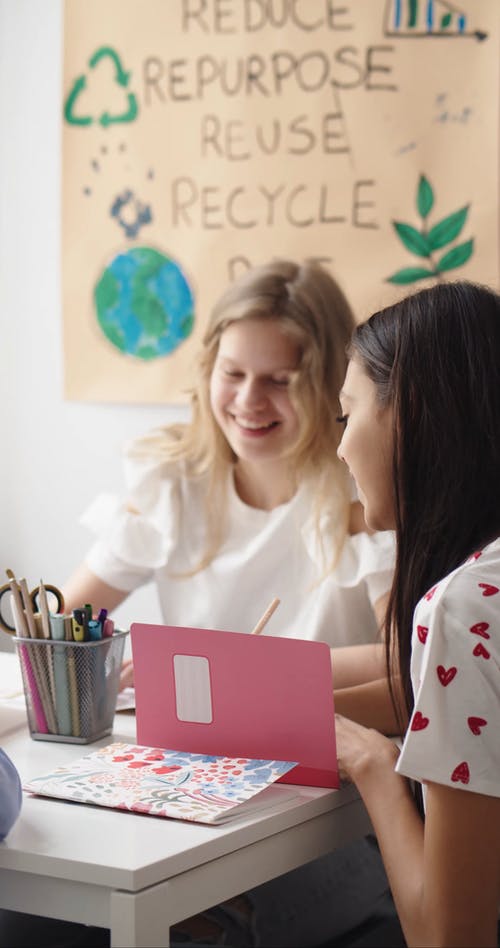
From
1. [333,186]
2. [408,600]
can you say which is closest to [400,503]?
[408,600]

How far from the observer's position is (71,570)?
102 inches

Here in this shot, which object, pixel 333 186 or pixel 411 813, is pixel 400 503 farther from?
pixel 333 186

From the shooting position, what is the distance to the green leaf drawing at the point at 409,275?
2.19 metres

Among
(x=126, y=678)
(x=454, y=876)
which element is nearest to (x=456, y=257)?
(x=126, y=678)

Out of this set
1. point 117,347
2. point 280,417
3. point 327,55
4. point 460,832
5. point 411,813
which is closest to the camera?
point 460,832

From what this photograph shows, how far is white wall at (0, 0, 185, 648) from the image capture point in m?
2.51

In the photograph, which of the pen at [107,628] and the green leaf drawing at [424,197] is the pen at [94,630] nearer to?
the pen at [107,628]

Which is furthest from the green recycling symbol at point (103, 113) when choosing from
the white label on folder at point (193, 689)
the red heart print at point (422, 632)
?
the red heart print at point (422, 632)

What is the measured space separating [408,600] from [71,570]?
1.64 m

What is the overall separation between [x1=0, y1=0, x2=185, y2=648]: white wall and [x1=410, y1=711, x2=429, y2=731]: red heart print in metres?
1.60

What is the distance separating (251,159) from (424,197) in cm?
37

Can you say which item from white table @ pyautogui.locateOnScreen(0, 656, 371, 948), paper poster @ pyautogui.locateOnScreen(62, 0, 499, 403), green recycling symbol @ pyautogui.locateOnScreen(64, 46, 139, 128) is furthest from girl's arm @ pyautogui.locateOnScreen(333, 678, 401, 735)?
green recycling symbol @ pyautogui.locateOnScreen(64, 46, 139, 128)

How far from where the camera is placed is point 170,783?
1013mm

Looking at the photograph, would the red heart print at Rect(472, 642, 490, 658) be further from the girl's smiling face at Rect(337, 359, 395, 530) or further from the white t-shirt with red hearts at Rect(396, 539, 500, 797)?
the girl's smiling face at Rect(337, 359, 395, 530)
